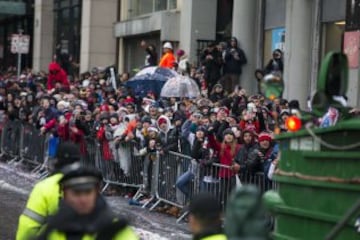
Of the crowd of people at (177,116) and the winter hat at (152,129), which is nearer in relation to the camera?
the crowd of people at (177,116)

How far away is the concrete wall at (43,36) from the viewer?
142 ft

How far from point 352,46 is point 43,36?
26.7m

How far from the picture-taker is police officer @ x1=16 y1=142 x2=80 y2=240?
253 inches

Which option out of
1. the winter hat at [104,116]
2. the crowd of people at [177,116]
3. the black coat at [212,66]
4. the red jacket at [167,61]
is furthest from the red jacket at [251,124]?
the red jacket at [167,61]

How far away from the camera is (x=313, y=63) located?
69.4ft

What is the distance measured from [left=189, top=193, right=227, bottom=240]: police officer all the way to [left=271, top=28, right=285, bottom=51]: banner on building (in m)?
18.1

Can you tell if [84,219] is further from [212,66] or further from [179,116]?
[212,66]

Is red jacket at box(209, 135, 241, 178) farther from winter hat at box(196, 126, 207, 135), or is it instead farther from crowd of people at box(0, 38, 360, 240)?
winter hat at box(196, 126, 207, 135)

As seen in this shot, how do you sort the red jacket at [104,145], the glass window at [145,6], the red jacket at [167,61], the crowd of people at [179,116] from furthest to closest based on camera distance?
1. the glass window at [145,6]
2. the red jacket at [167,61]
3. the red jacket at [104,145]
4. the crowd of people at [179,116]

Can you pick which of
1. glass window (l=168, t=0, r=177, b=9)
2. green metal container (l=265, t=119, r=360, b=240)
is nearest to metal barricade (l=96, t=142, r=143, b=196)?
green metal container (l=265, t=119, r=360, b=240)

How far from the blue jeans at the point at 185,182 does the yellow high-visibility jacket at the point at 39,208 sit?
7968mm

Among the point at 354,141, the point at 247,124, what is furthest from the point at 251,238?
the point at 247,124

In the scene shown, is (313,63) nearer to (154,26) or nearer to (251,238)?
(154,26)

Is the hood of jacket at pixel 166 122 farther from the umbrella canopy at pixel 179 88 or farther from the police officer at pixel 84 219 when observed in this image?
the police officer at pixel 84 219
